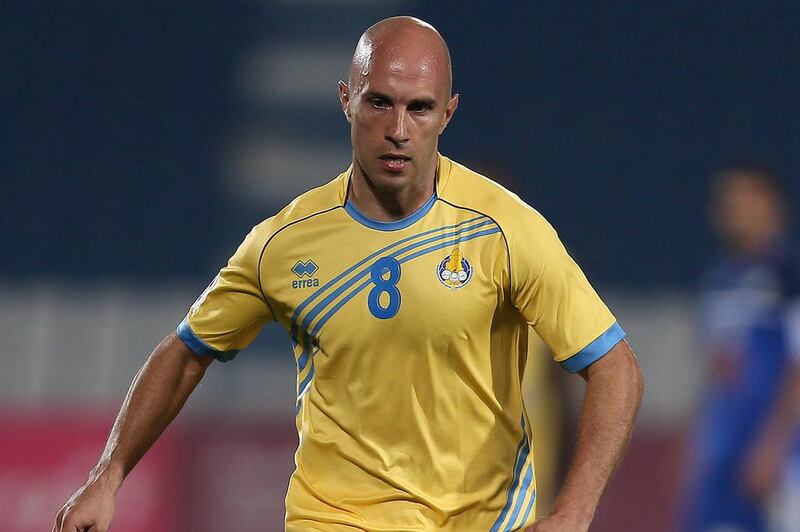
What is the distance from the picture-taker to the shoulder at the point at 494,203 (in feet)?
10.7

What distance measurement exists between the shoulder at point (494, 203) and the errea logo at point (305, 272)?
33 cm

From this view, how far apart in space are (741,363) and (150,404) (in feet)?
15.9

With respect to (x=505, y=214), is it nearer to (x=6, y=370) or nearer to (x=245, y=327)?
(x=245, y=327)

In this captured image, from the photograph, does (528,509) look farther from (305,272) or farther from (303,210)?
(303,210)

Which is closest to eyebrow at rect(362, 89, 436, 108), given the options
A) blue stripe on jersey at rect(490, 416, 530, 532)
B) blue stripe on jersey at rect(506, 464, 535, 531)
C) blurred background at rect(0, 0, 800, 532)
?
blue stripe on jersey at rect(490, 416, 530, 532)

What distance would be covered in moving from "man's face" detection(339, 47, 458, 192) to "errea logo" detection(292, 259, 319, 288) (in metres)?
0.24

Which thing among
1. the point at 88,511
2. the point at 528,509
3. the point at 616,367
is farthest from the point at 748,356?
the point at 88,511

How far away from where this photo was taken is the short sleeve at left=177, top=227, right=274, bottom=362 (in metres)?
3.45

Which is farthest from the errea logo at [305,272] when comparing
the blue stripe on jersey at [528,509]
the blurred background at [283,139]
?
the blurred background at [283,139]

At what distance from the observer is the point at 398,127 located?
3.23 meters

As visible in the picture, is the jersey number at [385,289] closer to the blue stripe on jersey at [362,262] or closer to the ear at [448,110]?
the blue stripe on jersey at [362,262]

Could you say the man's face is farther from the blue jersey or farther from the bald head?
the blue jersey

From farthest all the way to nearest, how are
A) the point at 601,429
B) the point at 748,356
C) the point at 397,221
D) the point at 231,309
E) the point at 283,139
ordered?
the point at 283,139
the point at 748,356
the point at 231,309
the point at 397,221
the point at 601,429

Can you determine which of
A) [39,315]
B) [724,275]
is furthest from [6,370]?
[724,275]
